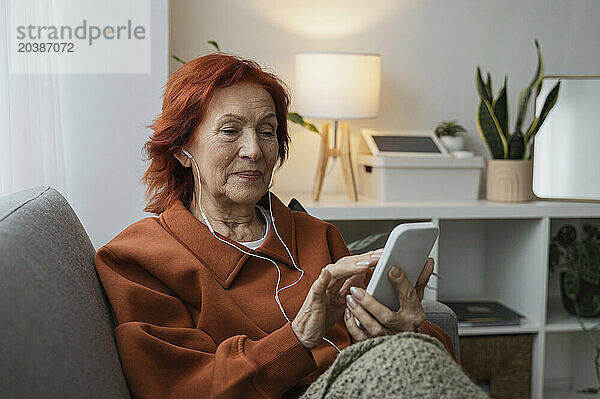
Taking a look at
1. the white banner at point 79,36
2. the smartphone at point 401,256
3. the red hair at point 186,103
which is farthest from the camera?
the white banner at point 79,36

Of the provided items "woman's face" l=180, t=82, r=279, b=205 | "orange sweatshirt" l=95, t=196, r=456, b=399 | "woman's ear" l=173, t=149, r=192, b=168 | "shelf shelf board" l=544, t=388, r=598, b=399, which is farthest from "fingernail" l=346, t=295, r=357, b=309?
"shelf shelf board" l=544, t=388, r=598, b=399

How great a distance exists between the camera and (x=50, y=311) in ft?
3.45

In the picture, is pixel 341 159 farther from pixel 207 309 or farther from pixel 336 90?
pixel 207 309

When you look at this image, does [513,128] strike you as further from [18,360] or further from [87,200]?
[18,360]

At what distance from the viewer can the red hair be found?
63.1 inches

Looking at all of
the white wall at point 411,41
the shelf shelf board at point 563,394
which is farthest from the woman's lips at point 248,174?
the shelf shelf board at point 563,394

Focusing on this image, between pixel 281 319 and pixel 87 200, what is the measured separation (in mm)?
1040

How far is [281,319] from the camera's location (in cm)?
155

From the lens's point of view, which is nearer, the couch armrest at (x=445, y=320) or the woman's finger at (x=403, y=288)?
the woman's finger at (x=403, y=288)

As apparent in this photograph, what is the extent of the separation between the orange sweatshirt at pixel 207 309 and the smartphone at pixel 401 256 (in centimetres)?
18

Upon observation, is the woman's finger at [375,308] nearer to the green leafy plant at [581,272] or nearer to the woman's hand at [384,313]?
the woman's hand at [384,313]

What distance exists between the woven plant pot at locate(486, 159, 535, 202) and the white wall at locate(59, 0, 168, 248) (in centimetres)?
130

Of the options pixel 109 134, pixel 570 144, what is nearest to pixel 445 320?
pixel 109 134

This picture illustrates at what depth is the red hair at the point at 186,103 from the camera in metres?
1.60
